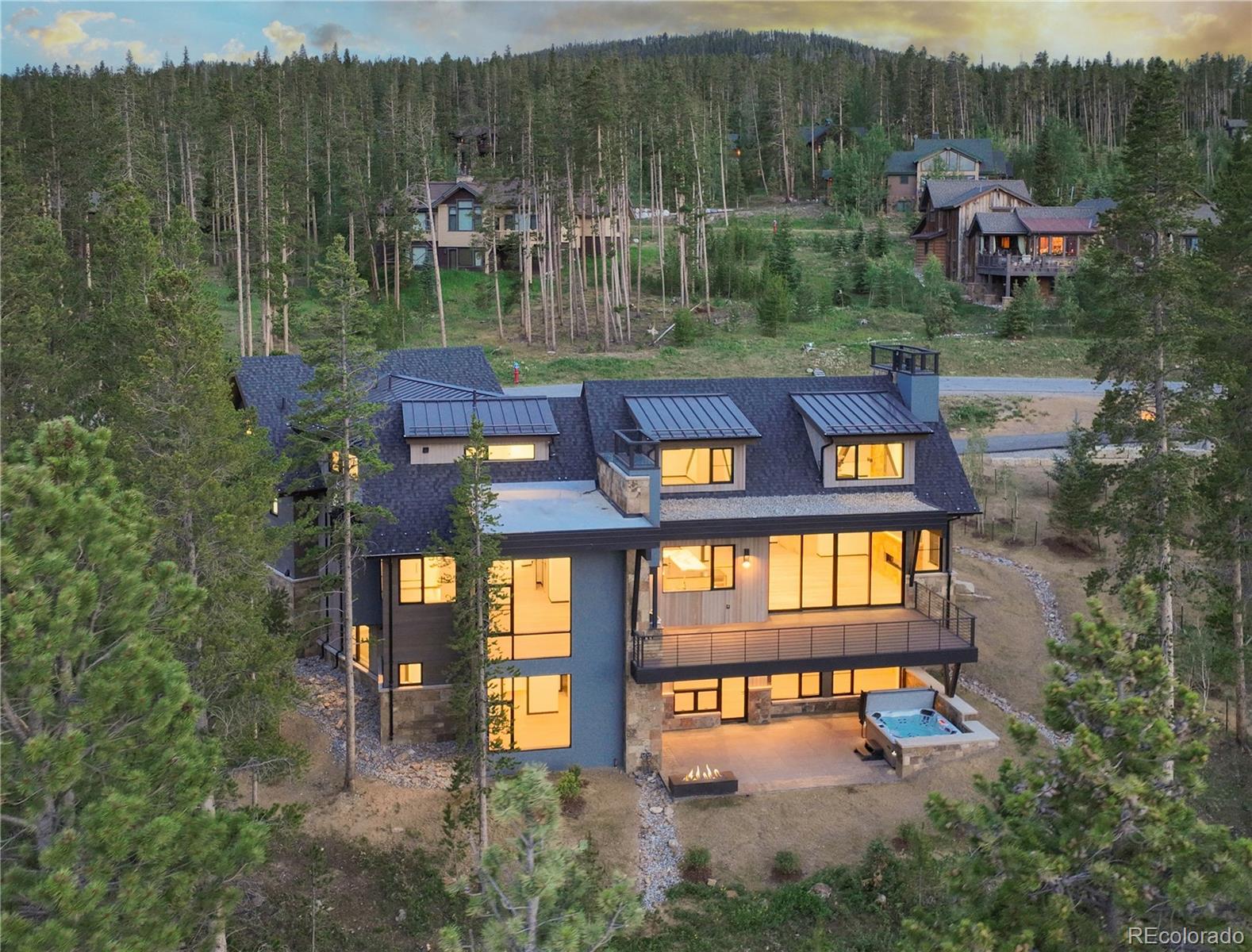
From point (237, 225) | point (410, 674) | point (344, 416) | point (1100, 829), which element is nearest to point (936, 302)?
point (237, 225)

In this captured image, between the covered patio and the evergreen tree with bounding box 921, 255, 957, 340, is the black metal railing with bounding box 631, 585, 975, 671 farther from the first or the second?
the evergreen tree with bounding box 921, 255, 957, 340

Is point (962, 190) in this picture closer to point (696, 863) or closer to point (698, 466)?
point (698, 466)

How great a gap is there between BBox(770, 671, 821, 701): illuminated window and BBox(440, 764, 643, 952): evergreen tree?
47.7 ft

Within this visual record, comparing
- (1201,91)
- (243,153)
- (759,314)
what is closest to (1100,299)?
(759,314)

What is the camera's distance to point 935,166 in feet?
295

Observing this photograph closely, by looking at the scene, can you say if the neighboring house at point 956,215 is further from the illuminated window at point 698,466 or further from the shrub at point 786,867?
the shrub at point 786,867

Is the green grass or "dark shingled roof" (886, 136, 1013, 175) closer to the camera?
the green grass

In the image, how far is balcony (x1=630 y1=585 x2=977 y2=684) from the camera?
2209 centimetres

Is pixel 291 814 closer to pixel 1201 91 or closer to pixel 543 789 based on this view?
pixel 543 789

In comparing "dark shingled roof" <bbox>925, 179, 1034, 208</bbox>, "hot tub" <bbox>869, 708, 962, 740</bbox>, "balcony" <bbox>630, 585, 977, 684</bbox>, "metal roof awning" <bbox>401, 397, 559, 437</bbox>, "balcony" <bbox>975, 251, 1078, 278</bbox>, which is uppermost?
"dark shingled roof" <bbox>925, 179, 1034, 208</bbox>

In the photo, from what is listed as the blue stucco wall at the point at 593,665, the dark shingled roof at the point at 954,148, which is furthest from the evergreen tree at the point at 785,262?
the blue stucco wall at the point at 593,665

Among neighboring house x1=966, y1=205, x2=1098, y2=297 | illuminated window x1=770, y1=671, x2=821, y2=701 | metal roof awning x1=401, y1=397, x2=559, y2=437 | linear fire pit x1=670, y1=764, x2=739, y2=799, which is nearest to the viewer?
linear fire pit x1=670, y1=764, x2=739, y2=799

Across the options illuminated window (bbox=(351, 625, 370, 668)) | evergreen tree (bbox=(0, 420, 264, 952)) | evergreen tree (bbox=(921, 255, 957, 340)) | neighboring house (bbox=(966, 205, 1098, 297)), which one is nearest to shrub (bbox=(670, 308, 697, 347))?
evergreen tree (bbox=(921, 255, 957, 340))

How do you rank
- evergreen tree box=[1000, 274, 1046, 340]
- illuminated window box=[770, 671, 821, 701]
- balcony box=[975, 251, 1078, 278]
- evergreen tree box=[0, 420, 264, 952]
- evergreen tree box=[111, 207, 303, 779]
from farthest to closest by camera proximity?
balcony box=[975, 251, 1078, 278], evergreen tree box=[1000, 274, 1046, 340], illuminated window box=[770, 671, 821, 701], evergreen tree box=[111, 207, 303, 779], evergreen tree box=[0, 420, 264, 952]
